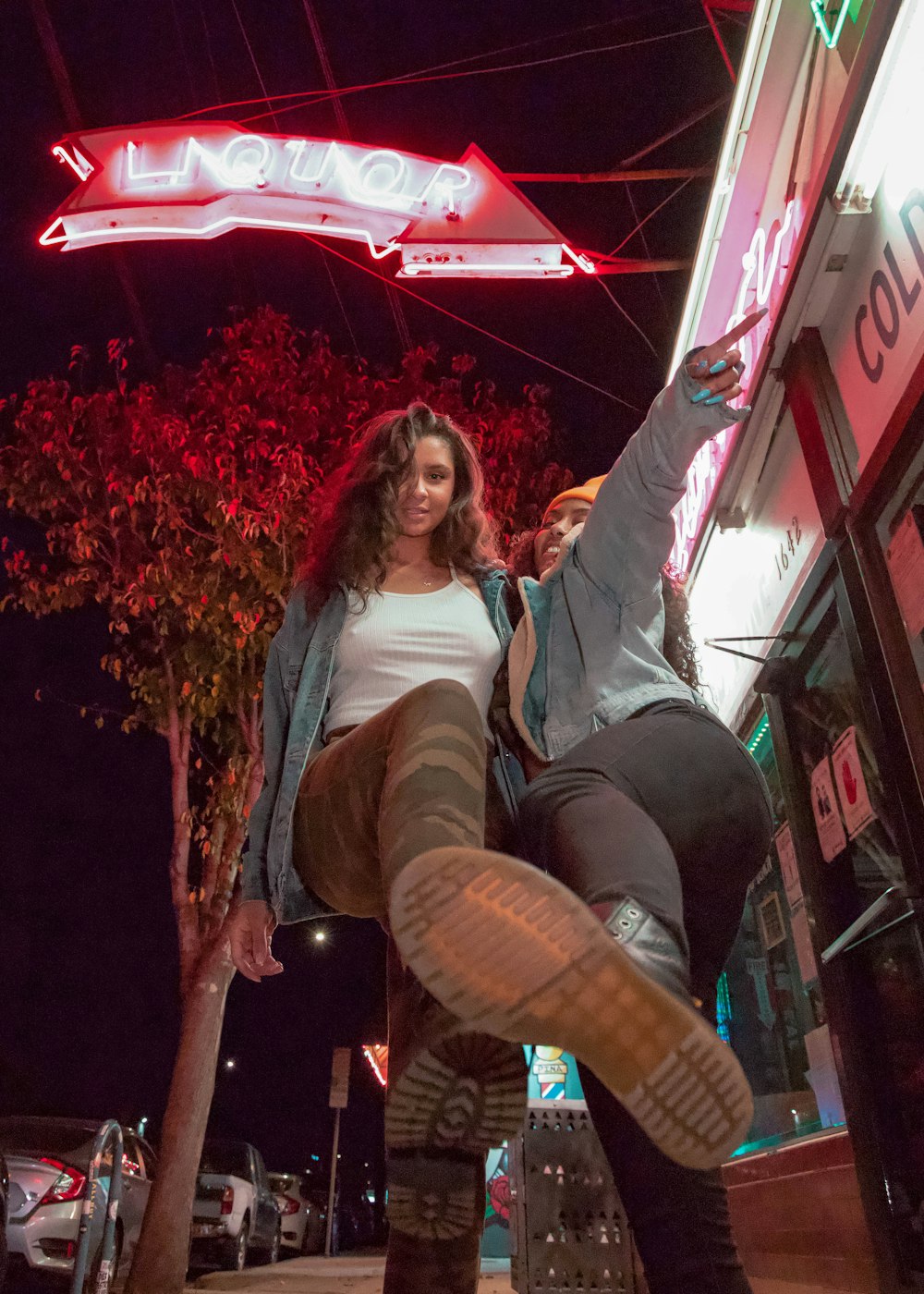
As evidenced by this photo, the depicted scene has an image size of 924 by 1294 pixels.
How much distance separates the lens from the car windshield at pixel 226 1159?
11.9 metres

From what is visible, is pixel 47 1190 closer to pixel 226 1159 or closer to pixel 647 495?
pixel 226 1159

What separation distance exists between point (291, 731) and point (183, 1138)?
8.18 m

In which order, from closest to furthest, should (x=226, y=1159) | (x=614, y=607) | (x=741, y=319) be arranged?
(x=614, y=607), (x=741, y=319), (x=226, y=1159)

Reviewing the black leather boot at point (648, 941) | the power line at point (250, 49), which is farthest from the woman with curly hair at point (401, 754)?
the power line at point (250, 49)

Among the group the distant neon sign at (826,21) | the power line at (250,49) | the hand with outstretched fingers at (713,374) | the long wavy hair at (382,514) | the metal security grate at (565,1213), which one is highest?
the power line at (250,49)

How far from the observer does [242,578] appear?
9.57 m

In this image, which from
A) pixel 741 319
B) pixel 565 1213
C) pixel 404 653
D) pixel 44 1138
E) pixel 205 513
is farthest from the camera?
pixel 205 513

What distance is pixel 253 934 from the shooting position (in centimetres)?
201

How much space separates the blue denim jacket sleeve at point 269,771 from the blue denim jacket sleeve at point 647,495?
0.78 metres

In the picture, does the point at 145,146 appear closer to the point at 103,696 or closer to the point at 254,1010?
the point at 103,696

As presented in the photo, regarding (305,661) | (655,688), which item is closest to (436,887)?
(655,688)

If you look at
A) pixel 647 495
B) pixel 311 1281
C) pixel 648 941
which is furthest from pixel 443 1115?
pixel 311 1281

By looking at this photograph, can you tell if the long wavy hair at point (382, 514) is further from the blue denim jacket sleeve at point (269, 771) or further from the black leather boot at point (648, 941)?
the black leather boot at point (648, 941)

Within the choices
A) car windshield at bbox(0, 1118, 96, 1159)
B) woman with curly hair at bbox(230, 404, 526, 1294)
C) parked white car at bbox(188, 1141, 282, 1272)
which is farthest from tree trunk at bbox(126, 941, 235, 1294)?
woman with curly hair at bbox(230, 404, 526, 1294)
